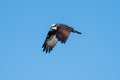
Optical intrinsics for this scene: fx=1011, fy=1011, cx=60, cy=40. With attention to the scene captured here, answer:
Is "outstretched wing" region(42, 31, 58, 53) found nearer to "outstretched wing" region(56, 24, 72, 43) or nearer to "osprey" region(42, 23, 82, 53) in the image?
"osprey" region(42, 23, 82, 53)

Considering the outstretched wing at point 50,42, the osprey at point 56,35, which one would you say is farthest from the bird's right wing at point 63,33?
the outstretched wing at point 50,42

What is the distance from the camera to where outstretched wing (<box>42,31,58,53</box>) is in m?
56.2

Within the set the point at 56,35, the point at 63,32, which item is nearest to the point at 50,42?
the point at 56,35

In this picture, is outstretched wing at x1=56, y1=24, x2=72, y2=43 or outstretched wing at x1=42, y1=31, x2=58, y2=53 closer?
outstretched wing at x1=56, y1=24, x2=72, y2=43

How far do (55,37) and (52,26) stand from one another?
0.68 metres

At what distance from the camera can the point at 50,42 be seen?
56.9 meters

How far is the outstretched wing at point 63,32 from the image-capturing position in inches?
2171

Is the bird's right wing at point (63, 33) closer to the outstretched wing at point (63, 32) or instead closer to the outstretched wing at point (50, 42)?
the outstretched wing at point (63, 32)

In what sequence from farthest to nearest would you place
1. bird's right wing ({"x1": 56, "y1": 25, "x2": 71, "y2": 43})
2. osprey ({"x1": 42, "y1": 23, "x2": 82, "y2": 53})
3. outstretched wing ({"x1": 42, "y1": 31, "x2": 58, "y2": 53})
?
outstretched wing ({"x1": 42, "y1": 31, "x2": 58, "y2": 53}) < osprey ({"x1": 42, "y1": 23, "x2": 82, "y2": 53}) < bird's right wing ({"x1": 56, "y1": 25, "x2": 71, "y2": 43})

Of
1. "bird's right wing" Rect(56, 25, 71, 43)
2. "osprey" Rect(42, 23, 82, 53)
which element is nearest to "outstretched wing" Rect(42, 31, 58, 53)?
"osprey" Rect(42, 23, 82, 53)

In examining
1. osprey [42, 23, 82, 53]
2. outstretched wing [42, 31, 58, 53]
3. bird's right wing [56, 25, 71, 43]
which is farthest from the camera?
outstretched wing [42, 31, 58, 53]

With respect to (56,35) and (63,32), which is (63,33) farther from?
(56,35)

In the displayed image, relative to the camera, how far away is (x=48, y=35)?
2235 inches

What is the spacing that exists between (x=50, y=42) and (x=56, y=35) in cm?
115
